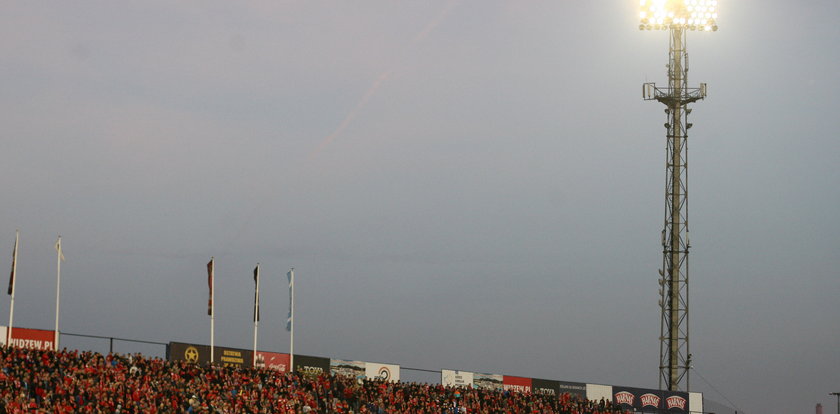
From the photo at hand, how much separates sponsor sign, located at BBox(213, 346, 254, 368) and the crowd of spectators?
330 centimetres

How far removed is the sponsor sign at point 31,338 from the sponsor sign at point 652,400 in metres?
34.5

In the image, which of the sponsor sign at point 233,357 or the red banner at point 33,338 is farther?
the sponsor sign at point 233,357

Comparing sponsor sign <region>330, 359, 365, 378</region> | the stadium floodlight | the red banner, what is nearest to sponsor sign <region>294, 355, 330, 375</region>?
sponsor sign <region>330, 359, 365, 378</region>

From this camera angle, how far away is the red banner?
4875cm

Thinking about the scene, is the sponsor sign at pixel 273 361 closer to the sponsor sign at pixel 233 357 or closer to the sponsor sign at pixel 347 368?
the sponsor sign at pixel 233 357

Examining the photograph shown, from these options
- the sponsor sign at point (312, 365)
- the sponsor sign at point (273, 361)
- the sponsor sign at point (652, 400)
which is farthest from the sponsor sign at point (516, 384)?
the sponsor sign at point (273, 361)

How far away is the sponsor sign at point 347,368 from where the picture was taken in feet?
197

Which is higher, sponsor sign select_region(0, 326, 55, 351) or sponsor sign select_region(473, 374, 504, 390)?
sponsor sign select_region(0, 326, 55, 351)

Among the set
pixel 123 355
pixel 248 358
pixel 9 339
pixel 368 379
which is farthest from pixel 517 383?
pixel 9 339

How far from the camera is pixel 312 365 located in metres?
60.0

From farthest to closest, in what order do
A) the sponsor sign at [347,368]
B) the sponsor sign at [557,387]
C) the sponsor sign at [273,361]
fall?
the sponsor sign at [557,387], the sponsor sign at [347,368], the sponsor sign at [273,361]

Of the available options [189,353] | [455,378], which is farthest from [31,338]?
[455,378]

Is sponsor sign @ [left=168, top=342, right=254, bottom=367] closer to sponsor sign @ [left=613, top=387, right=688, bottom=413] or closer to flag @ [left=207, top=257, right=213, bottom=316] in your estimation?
flag @ [left=207, top=257, right=213, bottom=316]

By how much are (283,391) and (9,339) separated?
489 inches
